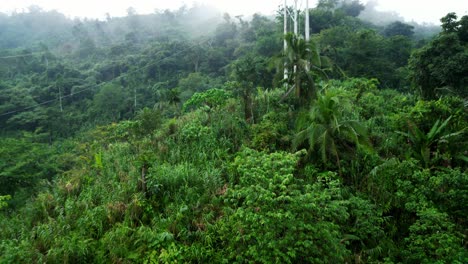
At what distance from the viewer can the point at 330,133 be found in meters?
6.96

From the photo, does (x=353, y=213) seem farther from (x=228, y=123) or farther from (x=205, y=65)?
(x=205, y=65)

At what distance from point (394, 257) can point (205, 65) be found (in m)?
34.5

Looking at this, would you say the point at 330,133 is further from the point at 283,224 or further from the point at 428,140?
the point at 283,224

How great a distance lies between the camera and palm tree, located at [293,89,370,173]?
6.82 meters

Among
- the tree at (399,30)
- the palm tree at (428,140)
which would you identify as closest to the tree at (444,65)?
the palm tree at (428,140)

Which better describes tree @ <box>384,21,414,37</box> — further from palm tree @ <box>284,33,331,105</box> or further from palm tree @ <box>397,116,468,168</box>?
palm tree @ <box>397,116,468,168</box>

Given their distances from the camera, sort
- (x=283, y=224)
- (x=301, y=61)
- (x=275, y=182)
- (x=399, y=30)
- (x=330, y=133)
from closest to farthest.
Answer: (x=283, y=224) < (x=275, y=182) < (x=330, y=133) < (x=301, y=61) < (x=399, y=30)

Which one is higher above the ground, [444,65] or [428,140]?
[444,65]

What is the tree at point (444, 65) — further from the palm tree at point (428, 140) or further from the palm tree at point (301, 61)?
the palm tree at point (301, 61)

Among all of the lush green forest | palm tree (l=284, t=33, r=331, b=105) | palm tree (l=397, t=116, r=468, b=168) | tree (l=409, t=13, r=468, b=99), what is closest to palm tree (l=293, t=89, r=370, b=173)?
the lush green forest

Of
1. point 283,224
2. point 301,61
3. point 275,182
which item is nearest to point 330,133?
point 301,61

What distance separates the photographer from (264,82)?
19594mm

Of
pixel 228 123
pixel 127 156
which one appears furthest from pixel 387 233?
pixel 127 156

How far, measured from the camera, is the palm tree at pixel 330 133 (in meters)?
6.82
